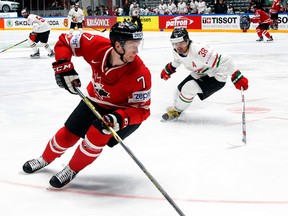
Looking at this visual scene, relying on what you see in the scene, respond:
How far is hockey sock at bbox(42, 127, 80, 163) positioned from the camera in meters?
2.98

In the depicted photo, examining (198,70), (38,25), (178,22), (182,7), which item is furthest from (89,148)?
(182,7)

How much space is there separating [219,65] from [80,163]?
1.91 metres

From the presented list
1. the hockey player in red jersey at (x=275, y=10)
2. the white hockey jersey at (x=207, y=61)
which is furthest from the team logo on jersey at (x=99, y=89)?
the hockey player in red jersey at (x=275, y=10)

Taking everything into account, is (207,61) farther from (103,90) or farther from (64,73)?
(64,73)

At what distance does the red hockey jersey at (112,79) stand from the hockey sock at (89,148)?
186 millimetres

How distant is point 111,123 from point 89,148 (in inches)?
10.5

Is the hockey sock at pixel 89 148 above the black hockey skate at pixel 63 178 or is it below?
above

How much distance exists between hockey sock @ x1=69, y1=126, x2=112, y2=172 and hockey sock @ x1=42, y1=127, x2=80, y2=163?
0.56 ft

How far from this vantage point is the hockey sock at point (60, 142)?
2.98 m

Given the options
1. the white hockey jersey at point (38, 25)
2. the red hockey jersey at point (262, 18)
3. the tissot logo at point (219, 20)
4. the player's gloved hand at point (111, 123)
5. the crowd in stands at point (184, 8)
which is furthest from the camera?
the crowd in stands at point (184, 8)

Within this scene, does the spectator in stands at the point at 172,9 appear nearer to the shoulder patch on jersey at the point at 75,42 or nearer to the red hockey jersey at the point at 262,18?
the red hockey jersey at the point at 262,18

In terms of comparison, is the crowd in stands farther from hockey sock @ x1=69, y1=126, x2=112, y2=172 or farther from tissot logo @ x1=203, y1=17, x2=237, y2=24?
hockey sock @ x1=69, y1=126, x2=112, y2=172

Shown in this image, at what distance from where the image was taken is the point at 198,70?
14.8ft

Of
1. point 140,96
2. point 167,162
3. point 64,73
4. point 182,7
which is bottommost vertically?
point 167,162
